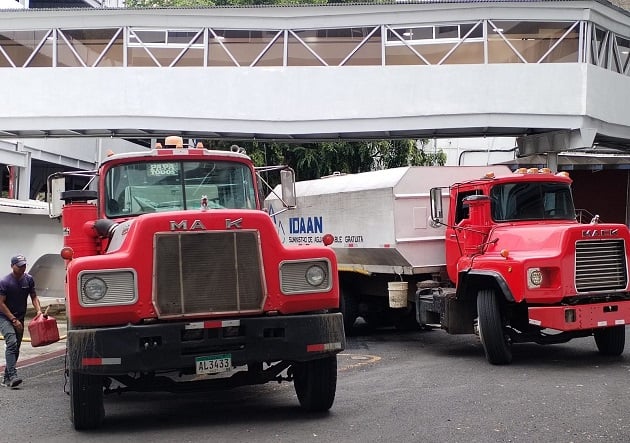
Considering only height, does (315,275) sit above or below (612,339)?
above

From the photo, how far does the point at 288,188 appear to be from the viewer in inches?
355

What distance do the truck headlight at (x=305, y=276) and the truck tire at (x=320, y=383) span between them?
2.78 ft

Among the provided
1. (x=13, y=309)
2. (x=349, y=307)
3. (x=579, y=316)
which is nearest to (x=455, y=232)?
(x=579, y=316)

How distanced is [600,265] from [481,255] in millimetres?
1721

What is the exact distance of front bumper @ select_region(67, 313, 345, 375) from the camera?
22.9 feet

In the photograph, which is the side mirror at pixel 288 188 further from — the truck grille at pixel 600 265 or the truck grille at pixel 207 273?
the truck grille at pixel 600 265

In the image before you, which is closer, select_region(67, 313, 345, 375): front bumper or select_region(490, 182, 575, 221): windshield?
select_region(67, 313, 345, 375): front bumper

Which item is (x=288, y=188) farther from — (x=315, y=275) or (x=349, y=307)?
(x=349, y=307)

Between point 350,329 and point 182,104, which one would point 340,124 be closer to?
point 182,104

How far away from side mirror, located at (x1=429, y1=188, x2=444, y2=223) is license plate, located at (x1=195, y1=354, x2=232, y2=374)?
244 inches

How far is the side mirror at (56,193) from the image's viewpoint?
940cm

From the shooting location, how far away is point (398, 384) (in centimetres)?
983

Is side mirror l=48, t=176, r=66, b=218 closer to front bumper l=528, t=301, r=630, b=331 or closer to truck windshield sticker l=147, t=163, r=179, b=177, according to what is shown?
truck windshield sticker l=147, t=163, r=179, b=177

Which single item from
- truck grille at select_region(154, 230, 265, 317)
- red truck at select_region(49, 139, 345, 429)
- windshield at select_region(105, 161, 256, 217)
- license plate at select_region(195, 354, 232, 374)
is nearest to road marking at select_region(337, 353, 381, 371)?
red truck at select_region(49, 139, 345, 429)
